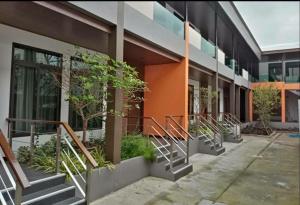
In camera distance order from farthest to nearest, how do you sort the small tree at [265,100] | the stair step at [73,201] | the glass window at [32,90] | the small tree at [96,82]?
the small tree at [265,100]
the glass window at [32,90]
the small tree at [96,82]
the stair step at [73,201]

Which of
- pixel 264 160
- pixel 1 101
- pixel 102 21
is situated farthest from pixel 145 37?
pixel 264 160

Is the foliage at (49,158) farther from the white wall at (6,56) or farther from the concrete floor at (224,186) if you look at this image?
the white wall at (6,56)

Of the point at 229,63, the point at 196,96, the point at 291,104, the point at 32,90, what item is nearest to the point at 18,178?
the point at 32,90

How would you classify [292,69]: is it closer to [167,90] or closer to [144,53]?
[167,90]

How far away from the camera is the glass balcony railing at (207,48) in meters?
12.0

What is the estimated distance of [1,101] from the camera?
20.7ft

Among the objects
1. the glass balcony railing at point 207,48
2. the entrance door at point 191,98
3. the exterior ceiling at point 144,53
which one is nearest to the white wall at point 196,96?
the entrance door at point 191,98

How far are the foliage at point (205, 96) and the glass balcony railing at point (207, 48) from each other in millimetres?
1680

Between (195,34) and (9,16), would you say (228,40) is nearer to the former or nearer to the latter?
(195,34)

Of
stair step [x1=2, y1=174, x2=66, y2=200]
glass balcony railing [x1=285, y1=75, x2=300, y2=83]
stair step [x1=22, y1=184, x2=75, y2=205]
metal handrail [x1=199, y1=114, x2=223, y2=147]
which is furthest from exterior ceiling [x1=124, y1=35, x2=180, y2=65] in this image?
glass balcony railing [x1=285, y1=75, x2=300, y2=83]

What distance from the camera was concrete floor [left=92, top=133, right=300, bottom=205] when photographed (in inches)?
224

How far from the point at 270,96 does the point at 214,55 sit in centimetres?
764

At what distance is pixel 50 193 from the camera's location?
461 cm

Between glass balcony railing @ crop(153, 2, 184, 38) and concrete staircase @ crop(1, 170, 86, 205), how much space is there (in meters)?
5.20
